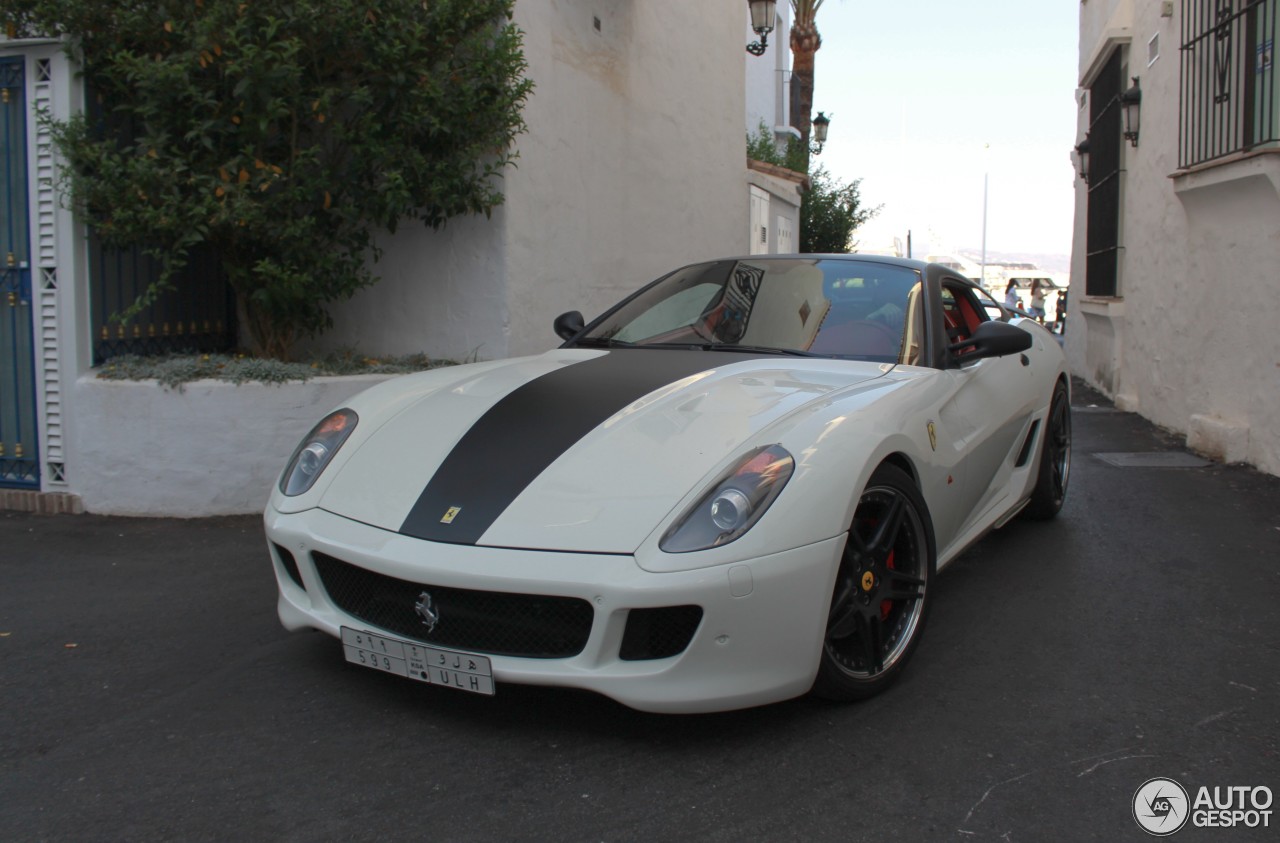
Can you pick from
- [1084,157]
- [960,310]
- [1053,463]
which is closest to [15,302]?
[960,310]

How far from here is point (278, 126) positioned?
6.13m

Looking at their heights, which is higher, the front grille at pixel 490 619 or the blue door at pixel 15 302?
the blue door at pixel 15 302

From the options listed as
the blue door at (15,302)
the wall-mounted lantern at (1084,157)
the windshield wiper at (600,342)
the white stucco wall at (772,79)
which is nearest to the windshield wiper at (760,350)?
the windshield wiper at (600,342)

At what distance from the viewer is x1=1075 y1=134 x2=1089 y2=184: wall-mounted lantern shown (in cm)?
1383

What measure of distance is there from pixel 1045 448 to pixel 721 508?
9.88 feet

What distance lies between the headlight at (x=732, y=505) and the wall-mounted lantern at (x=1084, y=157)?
1246cm

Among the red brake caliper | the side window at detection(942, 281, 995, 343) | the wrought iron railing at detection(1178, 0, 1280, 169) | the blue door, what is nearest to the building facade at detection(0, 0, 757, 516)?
the blue door

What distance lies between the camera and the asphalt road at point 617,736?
2559 mm

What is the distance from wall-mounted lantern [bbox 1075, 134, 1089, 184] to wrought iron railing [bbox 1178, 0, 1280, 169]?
5.66 meters

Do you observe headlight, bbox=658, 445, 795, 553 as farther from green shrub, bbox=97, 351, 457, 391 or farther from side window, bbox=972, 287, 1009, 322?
green shrub, bbox=97, 351, 457, 391

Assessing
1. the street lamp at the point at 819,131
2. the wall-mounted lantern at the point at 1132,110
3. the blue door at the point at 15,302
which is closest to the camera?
the blue door at the point at 15,302

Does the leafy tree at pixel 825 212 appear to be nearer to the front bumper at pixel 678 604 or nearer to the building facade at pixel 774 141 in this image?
the building facade at pixel 774 141

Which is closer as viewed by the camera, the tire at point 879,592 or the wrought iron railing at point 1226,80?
the tire at point 879,592

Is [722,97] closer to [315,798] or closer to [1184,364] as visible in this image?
[1184,364]
